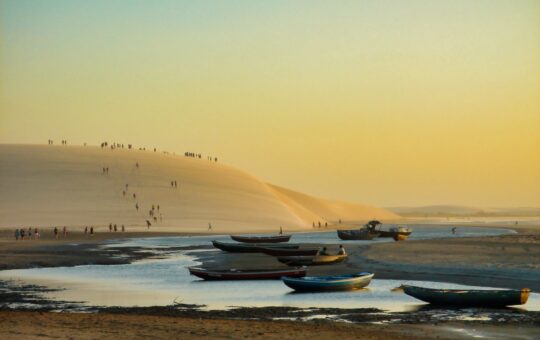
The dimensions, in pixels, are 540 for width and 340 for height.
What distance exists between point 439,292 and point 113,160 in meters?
135

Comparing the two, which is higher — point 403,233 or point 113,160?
point 113,160

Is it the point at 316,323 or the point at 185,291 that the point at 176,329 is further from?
the point at 185,291

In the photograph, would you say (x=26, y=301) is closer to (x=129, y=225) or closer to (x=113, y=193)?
(x=129, y=225)

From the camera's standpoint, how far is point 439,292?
93.5 feet

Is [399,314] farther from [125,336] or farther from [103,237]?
[103,237]

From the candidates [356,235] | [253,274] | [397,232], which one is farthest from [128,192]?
[253,274]

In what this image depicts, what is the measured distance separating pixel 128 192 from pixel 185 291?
109 m

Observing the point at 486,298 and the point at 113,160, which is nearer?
the point at 486,298

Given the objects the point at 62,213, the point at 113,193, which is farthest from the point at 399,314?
the point at 113,193

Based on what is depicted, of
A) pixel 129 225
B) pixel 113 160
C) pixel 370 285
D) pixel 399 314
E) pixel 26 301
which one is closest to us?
pixel 399 314

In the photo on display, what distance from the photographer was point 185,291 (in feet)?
116

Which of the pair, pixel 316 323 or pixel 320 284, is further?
pixel 320 284

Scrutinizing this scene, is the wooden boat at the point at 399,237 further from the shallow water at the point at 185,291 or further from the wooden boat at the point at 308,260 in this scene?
the shallow water at the point at 185,291

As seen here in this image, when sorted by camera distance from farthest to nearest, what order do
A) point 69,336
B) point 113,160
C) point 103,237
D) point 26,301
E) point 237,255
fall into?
point 113,160 < point 103,237 < point 237,255 < point 26,301 < point 69,336
